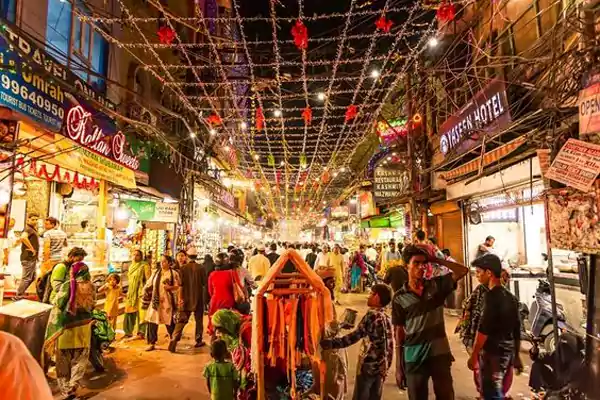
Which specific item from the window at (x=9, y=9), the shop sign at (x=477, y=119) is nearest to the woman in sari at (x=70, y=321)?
the window at (x=9, y=9)

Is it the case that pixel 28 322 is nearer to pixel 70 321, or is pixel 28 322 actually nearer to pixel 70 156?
pixel 70 321

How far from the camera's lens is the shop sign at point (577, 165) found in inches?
170

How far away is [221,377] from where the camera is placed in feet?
13.4

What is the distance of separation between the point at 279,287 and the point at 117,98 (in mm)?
10230

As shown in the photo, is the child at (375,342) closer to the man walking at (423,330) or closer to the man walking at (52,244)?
the man walking at (423,330)

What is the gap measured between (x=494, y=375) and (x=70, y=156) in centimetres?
780

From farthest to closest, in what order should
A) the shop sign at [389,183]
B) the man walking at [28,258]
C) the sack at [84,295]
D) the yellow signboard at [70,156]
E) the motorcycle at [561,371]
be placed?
the shop sign at [389,183]
the man walking at [28,258]
the yellow signboard at [70,156]
the sack at [84,295]
the motorcycle at [561,371]

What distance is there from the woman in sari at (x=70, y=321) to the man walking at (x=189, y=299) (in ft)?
7.34

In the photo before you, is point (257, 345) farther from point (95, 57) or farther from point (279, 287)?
point (95, 57)

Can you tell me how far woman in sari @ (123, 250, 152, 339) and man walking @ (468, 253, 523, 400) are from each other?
6754mm

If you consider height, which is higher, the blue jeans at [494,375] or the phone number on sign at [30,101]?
the phone number on sign at [30,101]

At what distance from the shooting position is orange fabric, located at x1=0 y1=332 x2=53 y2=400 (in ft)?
4.33

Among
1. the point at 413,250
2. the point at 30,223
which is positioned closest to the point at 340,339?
the point at 413,250

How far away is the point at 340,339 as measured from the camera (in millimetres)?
3656
